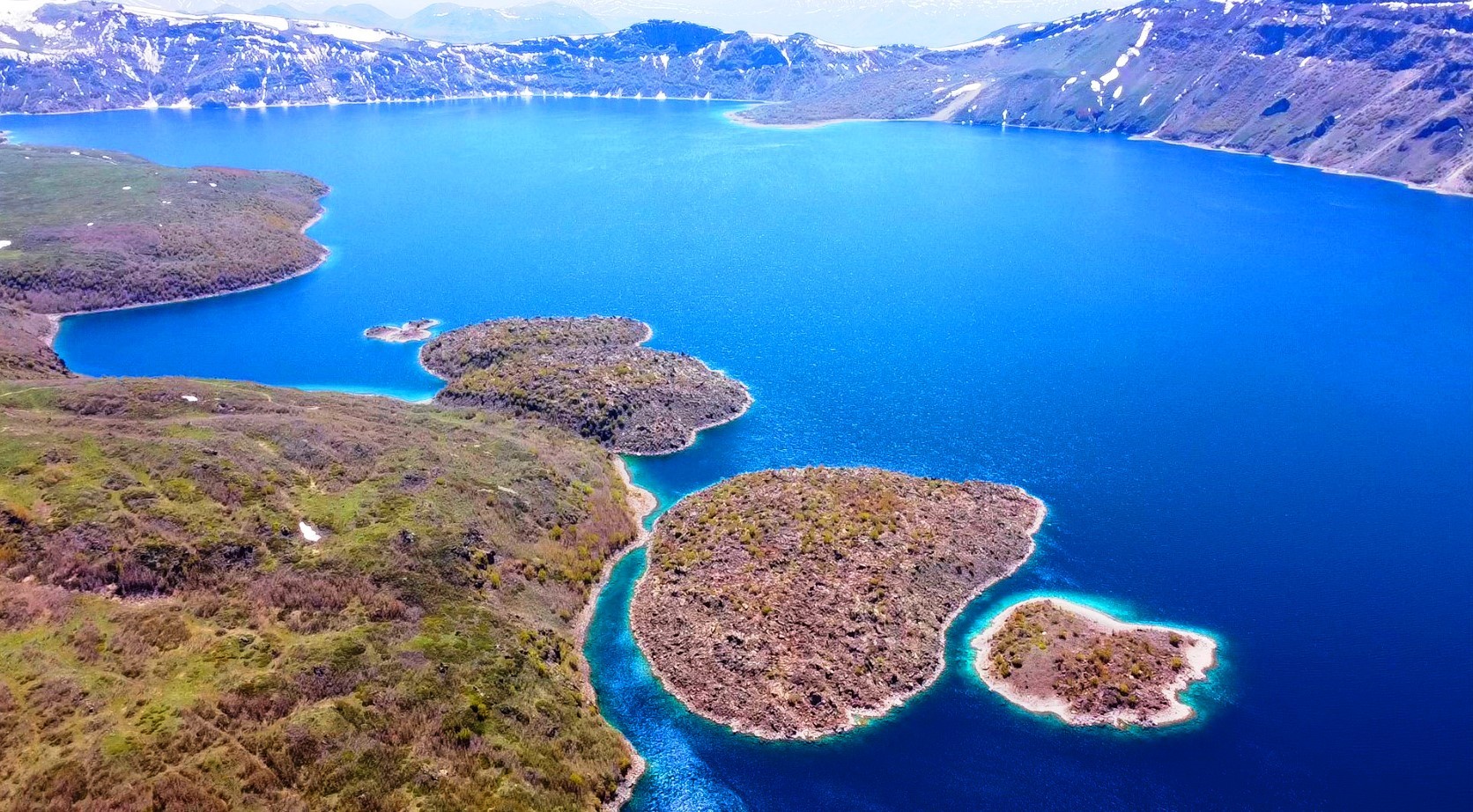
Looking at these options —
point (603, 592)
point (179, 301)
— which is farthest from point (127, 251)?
point (603, 592)

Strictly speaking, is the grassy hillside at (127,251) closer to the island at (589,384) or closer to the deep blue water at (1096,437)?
the deep blue water at (1096,437)

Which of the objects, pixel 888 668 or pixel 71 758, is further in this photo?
pixel 888 668

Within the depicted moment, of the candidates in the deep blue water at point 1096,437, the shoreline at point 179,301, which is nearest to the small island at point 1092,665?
the deep blue water at point 1096,437

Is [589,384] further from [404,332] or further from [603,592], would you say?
[404,332]

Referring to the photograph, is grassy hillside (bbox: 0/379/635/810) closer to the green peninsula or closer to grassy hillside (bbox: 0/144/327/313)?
the green peninsula

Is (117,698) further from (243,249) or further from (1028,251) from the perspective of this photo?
(1028,251)

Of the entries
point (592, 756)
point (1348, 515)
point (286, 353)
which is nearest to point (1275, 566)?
A: point (1348, 515)

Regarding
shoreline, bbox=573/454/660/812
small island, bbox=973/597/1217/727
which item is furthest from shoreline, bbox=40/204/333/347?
small island, bbox=973/597/1217/727
